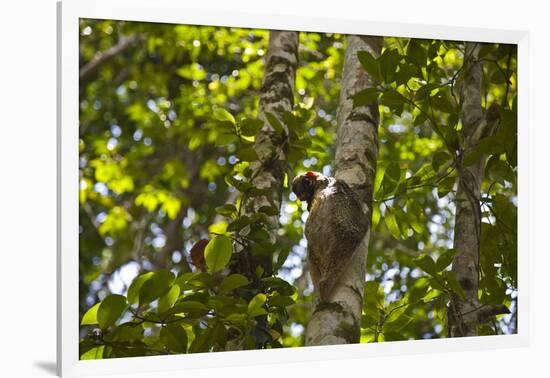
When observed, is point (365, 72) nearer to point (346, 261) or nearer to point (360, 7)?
point (360, 7)

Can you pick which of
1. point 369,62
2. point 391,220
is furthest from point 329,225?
point 369,62

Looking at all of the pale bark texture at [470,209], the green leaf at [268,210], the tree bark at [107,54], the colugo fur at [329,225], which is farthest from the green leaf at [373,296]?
the tree bark at [107,54]

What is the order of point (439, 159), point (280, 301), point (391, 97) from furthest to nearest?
point (439, 159) < point (391, 97) < point (280, 301)

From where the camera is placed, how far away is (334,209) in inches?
79.3

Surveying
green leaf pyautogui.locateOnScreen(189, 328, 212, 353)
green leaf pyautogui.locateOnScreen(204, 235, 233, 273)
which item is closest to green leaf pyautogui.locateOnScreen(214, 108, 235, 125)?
green leaf pyautogui.locateOnScreen(204, 235, 233, 273)

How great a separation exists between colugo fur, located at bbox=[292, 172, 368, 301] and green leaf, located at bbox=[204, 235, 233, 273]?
29cm

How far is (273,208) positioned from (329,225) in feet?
0.57

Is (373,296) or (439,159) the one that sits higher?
(439,159)

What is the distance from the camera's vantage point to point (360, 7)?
7.00 feet

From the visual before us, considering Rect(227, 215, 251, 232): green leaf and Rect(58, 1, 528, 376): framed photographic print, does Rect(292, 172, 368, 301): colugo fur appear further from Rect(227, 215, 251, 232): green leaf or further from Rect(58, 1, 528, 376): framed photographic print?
Rect(227, 215, 251, 232): green leaf

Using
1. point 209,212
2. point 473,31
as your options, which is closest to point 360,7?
point 473,31

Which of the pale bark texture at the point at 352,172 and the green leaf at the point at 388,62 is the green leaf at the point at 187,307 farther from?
the green leaf at the point at 388,62

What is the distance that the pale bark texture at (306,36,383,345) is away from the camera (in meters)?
1.95

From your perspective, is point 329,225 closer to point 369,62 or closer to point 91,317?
point 369,62
